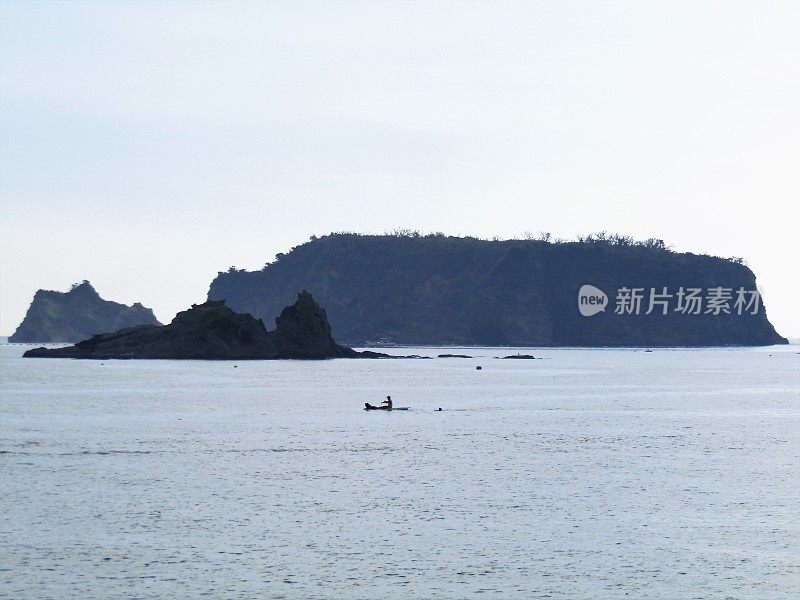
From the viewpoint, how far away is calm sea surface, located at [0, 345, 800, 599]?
3111 cm

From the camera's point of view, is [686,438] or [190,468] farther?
[686,438]

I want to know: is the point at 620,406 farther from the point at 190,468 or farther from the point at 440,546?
the point at 440,546

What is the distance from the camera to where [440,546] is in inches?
1393

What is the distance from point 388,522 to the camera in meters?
39.5

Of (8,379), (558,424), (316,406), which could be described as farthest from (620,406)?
(8,379)

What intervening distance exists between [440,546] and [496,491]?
11.8 m

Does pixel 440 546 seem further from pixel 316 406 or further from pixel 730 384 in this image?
pixel 730 384

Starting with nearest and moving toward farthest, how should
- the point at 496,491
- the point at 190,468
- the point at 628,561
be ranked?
the point at 628,561 → the point at 496,491 → the point at 190,468

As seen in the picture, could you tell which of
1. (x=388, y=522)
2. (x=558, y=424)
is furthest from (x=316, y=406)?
(x=388, y=522)

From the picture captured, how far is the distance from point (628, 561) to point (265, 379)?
125m

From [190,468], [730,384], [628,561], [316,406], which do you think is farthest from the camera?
[730,384]

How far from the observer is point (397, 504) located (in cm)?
4344

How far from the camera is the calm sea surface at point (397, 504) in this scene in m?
31.1

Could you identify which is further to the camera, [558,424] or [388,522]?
[558,424]
